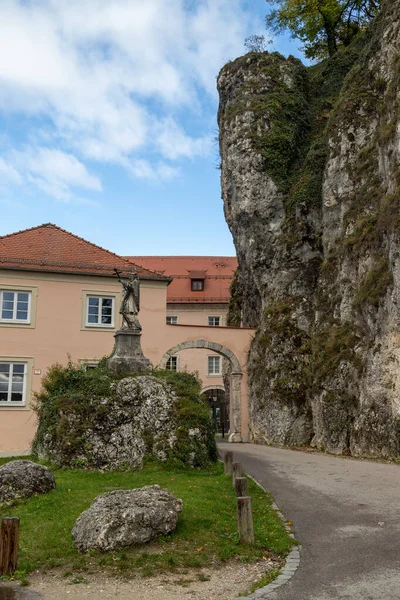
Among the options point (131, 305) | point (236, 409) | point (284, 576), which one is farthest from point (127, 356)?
point (236, 409)

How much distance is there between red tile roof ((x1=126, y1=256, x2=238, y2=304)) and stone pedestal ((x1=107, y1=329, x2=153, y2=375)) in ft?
95.4

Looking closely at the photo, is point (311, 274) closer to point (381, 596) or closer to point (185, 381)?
point (185, 381)

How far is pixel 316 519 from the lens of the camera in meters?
8.75

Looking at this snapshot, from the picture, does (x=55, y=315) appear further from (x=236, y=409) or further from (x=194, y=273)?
(x=194, y=273)

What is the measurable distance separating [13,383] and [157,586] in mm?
18684

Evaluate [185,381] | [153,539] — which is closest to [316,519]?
[153,539]

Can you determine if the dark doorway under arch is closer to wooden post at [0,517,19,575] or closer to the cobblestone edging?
the cobblestone edging

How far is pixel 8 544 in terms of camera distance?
6.24m

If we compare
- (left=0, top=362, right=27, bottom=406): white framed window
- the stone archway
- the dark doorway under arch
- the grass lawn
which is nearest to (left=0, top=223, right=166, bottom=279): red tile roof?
(left=0, top=362, right=27, bottom=406): white framed window

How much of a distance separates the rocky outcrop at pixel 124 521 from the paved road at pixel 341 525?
190 cm

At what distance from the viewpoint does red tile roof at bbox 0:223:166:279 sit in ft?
80.1

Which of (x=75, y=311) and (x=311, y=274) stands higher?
(x=311, y=274)

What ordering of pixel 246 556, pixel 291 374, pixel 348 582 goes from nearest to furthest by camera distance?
pixel 348 582, pixel 246 556, pixel 291 374

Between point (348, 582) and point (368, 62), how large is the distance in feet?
80.7
